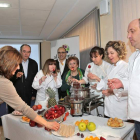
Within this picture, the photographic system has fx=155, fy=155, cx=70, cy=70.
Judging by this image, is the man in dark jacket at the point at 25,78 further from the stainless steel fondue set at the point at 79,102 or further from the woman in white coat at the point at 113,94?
the woman in white coat at the point at 113,94

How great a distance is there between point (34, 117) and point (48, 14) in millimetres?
3175

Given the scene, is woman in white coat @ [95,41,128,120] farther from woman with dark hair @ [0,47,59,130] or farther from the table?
woman with dark hair @ [0,47,59,130]

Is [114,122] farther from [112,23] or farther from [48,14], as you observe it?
[48,14]

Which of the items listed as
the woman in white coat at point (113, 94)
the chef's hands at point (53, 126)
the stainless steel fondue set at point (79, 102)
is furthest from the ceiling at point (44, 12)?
the chef's hands at point (53, 126)

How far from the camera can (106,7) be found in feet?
10.1

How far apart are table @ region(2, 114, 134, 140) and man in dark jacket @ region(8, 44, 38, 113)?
40.9 inches

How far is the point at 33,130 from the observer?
1.53 m

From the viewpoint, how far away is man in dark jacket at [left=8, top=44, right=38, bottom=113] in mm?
2939

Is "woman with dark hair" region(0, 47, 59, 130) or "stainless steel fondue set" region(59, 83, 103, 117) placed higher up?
"woman with dark hair" region(0, 47, 59, 130)

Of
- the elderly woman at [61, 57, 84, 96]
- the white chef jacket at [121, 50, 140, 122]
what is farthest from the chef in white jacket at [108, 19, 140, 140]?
the elderly woman at [61, 57, 84, 96]

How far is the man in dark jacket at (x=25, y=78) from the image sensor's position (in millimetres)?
2939

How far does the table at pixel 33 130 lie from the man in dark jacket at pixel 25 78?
3.41 ft

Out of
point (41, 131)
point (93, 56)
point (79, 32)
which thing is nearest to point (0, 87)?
point (41, 131)

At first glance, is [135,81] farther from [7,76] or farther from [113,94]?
[7,76]
